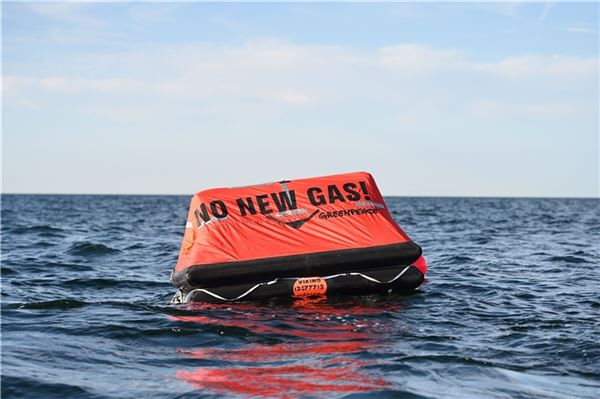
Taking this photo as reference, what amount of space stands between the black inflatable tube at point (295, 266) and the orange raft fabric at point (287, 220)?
0.47ft

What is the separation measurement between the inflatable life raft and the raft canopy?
0.05 feet

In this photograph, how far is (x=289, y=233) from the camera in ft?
37.7

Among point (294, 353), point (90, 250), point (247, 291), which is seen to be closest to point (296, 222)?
point (247, 291)

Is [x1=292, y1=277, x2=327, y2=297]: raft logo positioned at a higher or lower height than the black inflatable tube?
lower

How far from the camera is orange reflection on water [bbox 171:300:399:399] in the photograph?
21.1ft

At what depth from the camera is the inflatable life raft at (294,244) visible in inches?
429

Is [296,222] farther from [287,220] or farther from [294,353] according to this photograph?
[294,353]

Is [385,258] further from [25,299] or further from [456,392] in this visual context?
[25,299]

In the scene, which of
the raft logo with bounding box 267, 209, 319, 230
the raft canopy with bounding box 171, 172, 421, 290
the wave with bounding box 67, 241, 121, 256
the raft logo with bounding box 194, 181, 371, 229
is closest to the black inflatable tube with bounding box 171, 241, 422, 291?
the raft canopy with bounding box 171, 172, 421, 290

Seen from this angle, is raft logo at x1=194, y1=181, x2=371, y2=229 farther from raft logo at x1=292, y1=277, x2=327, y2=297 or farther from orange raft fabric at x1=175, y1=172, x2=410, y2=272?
raft logo at x1=292, y1=277, x2=327, y2=297

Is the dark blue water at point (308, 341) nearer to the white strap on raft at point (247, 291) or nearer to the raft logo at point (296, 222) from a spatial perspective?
the white strap on raft at point (247, 291)

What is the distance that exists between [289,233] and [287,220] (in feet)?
0.97

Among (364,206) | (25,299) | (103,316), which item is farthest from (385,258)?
(25,299)

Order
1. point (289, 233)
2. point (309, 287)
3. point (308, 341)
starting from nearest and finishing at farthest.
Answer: point (308, 341), point (309, 287), point (289, 233)
